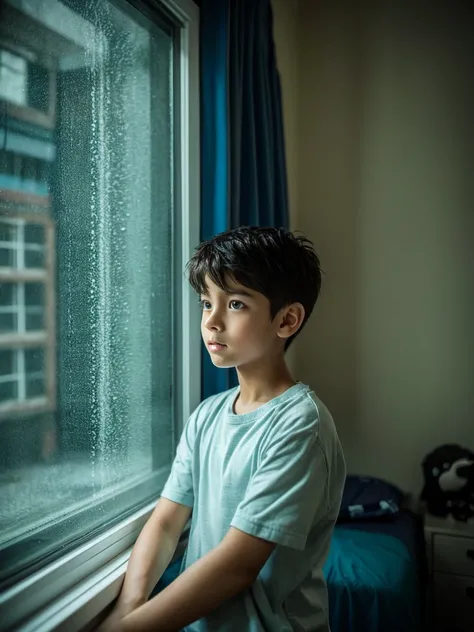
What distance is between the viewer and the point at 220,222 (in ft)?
5.13

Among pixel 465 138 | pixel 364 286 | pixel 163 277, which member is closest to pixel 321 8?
pixel 465 138

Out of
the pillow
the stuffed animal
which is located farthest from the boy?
the stuffed animal

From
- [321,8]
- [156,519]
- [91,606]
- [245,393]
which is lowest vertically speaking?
[91,606]

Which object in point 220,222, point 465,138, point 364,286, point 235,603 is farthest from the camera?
point 364,286

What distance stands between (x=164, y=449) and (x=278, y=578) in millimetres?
674

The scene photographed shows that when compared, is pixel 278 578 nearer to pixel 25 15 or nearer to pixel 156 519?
pixel 156 519

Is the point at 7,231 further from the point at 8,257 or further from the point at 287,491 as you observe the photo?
the point at 287,491

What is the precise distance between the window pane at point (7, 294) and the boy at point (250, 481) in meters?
0.35

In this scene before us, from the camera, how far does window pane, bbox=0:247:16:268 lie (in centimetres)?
107

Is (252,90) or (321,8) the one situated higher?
(321,8)

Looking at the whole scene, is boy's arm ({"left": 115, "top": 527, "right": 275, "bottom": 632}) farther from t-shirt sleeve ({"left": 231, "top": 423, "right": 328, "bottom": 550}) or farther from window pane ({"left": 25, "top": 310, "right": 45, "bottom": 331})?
window pane ({"left": 25, "top": 310, "right": 45, "bottom": 331})

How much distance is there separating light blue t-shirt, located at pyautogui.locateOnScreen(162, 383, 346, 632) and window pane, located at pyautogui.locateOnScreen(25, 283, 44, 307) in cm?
44

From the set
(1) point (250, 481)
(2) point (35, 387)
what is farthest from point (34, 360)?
(1) point (250, 481)

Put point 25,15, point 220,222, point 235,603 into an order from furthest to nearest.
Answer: point 220,222, point 25,15, point 235,603
